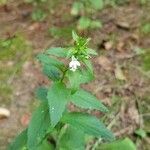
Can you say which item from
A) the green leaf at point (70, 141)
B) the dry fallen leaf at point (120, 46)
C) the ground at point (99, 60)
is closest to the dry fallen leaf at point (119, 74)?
the ground at point (99, 60)

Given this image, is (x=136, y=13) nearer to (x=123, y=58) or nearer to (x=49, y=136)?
(x=123, y=58)

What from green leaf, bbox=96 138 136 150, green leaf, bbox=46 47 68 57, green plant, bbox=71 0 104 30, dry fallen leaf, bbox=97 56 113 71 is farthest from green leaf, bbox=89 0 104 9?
green leaf, bbox=46 47 68 57

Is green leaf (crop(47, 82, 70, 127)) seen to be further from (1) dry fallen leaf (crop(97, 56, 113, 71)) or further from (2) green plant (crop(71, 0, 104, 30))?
(2) green plant (crop(71, 0, 104, 30))

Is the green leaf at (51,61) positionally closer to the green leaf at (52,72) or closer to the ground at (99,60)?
the green leaf at (52,72)

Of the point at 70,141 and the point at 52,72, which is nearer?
the point at 52,72

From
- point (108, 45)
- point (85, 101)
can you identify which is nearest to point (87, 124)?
point (85, 101)

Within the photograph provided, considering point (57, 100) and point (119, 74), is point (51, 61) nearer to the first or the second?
point (57, 100)

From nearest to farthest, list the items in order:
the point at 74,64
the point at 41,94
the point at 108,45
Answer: the point at 74,64, the point at 41,94, the point at 108,45
